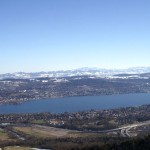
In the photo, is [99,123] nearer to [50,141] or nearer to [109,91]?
[50,141]

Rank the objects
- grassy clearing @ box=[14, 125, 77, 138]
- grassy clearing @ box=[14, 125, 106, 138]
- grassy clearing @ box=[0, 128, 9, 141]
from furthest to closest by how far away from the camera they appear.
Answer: grassy clearing @ box=[14, 125, 77, 138], grassy clearing @ box=[14, 125, 106, 138], grassy clearing @ box=[0, 128, 9, 141]

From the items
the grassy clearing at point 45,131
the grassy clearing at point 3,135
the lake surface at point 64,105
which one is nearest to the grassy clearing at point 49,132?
the grassy clearing at point 45,131

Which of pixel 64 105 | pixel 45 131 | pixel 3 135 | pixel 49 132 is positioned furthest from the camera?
pixel 64 105

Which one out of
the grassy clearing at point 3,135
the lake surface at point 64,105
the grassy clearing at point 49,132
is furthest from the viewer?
the lake surface at point 64,105

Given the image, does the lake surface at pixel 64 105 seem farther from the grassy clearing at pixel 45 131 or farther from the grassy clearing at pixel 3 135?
the grassy clearing at pixel 3 135

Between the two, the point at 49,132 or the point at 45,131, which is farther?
the point at 45,131

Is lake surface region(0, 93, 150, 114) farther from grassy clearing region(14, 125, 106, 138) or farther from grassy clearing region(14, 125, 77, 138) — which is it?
grassy clearing region(14, 125, 106, 138)

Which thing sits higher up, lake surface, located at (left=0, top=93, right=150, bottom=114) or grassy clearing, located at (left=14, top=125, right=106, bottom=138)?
grassy clearing, located at (left=14, top=125, right=106, bottom=138)

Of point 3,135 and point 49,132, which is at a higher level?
point 3,135

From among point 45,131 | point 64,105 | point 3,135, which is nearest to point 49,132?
point 45,131

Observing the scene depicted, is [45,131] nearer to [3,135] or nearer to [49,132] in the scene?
[49,132]

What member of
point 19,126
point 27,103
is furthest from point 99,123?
point 27,103

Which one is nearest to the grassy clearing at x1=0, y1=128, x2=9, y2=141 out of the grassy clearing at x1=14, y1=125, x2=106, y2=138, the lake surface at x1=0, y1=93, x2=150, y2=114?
the grassy clearing at x1=14, y1=125, x2=106, y2=138
